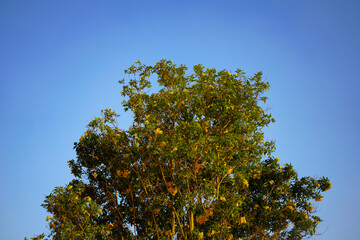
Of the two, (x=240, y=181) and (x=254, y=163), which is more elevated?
(x=254, y=163)

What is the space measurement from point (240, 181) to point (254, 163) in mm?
1351

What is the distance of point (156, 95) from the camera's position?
36.1 feet

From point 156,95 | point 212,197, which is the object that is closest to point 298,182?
point 212,197

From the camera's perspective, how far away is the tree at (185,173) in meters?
9.38

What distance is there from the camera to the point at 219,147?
959 centimetres

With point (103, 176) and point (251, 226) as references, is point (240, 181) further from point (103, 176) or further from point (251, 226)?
point (103, 176)

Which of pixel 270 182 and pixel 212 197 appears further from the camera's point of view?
pixel 270 182

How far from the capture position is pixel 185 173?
9.56 meters

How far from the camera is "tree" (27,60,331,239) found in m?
9.38

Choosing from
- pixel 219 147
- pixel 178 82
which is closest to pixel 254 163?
pixel 219 147

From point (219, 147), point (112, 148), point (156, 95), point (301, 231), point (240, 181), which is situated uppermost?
point (156, 95)

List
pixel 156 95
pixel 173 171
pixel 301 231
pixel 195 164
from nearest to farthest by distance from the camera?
1. pixel 195 164
2. pixel 173 171
3. pixel 156 95
4. pixel 301 231

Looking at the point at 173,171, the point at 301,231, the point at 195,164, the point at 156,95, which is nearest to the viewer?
the point at 195,164

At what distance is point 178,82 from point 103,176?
13.3 feet
